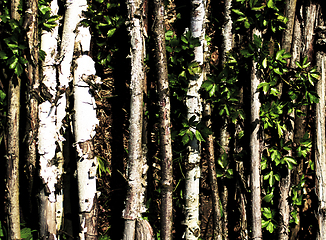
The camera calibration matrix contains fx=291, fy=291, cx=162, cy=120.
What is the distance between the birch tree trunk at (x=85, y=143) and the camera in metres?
2.10

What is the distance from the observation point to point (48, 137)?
211 cm

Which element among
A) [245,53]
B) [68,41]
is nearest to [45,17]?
[68,41]

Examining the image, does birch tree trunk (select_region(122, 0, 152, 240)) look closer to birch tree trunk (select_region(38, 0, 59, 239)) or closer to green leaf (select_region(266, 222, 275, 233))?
birch tree trunk (select_region(38, 0, 59, 239))

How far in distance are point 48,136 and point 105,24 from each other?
94cm

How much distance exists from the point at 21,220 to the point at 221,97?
1.85m

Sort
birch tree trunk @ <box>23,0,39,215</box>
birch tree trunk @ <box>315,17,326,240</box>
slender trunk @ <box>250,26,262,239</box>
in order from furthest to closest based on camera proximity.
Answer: birch tree trunk @ <box>315,17,326,240</box>, slender trunk @ <box>250,26,262,239</box>, birch tree trunk @ <box>23,0,39,215</box>

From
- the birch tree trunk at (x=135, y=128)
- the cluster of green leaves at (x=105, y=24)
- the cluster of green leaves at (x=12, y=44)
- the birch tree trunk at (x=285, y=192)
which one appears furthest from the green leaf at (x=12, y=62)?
the birch tree trunk at (x=285, y=192)

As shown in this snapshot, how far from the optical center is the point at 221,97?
2.19 meters

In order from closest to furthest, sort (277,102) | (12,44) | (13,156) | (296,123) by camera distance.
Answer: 1. (12,44)
2. (13,156)
3. (277,102)
4. (296,123)

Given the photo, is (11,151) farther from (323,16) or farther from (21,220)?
(323,16)

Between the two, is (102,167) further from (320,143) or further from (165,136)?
(320,143)

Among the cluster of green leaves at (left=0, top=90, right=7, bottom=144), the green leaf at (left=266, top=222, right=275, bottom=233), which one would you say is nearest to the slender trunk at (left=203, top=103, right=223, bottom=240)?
the green leaf at (left=266, top=222, right=275, bottom=233)

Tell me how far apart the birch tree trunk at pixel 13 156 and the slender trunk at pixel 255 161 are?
176cm

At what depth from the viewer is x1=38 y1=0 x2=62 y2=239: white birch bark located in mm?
2100
